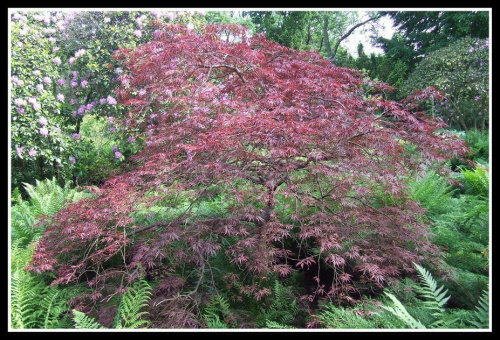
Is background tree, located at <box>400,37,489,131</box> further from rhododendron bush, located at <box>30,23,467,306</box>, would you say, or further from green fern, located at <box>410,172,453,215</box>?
rhododendron bush, located at <box>30,23,467,306</box>

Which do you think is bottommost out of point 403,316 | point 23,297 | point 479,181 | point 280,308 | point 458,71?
point 280,308

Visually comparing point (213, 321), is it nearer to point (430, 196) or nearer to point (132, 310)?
Result: point (132, 310)

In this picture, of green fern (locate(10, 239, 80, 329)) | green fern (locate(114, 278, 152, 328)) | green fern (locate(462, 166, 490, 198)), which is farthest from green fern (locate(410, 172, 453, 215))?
green fern (locate(10, 239, 80, 329))

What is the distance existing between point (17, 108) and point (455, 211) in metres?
4.76

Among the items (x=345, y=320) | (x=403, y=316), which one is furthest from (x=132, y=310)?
(x=403, y=316)

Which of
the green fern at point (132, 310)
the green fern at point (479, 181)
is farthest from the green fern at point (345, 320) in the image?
the green fern at point (479, 181)

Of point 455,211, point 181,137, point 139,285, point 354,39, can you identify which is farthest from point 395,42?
point 139,285

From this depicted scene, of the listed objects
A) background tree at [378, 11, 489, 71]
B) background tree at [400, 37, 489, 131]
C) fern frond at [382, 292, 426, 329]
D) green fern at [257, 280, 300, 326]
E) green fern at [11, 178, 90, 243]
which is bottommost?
green fern at [257, 280, 300, 326]

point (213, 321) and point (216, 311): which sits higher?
point (213, 321)

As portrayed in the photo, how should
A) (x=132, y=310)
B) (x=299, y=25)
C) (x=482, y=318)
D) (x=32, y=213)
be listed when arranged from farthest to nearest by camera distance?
1. (x=299, y=25)
2. (x=32, y=213)
3. (x=132, y=310)
4. (x=482, y=318)

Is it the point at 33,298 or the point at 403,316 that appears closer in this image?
the point at 403,316

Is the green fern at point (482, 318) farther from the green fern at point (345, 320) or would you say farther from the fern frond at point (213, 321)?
the fern frond at point (213, 321)

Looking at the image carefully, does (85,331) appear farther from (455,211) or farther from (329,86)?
(455,211)

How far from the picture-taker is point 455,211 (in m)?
3.35
